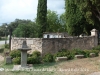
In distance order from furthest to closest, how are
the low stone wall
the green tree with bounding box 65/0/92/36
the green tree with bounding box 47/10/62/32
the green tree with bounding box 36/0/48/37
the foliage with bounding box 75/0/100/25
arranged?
the green tree with bounding box 47/10/62/32 → the green tree with bounding box 36/0/48/37 → the green tree with bounding box 65/0/92/36 → the low stone wall → the foliage with bounding box 75/0/100/25

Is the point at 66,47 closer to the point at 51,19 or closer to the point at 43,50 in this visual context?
the point at 43,50

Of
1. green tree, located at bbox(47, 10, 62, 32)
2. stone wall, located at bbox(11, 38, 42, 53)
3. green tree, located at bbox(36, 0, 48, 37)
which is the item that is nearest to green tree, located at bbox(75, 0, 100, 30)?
stone wall, located at bbox(11, 38, 42, 53)

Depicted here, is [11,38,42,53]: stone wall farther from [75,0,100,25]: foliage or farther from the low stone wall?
[75,0,100,25]: foliage

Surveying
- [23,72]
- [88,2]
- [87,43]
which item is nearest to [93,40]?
[87,43]

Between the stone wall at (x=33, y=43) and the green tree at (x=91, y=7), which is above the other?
the green tree at (x=91, y=7)

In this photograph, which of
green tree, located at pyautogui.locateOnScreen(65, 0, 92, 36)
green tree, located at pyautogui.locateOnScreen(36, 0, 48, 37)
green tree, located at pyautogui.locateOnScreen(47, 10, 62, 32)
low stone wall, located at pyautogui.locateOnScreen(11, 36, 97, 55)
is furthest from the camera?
green tree, located at pyautogui.locateOnScreen(47, 10, 62, 32)

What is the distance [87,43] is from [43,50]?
4464mm

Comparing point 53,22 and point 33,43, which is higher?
point 53,22

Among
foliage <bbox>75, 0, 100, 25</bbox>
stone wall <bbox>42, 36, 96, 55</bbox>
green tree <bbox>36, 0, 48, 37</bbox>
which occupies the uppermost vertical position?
green tree <bbox>36, 0, 48, 37</bbox>

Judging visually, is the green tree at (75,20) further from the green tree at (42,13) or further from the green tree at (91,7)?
the green tree at (91,7)

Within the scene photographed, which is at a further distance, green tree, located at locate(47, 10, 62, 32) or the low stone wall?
green tree, located at locate(47, 10, 62, 32)

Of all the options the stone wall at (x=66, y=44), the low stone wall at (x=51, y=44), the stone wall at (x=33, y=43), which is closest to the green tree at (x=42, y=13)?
the stone wall at (x=66, y=44)

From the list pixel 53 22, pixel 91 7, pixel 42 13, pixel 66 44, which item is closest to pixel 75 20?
pixel 66 44

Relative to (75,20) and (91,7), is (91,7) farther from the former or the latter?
(75,20)
